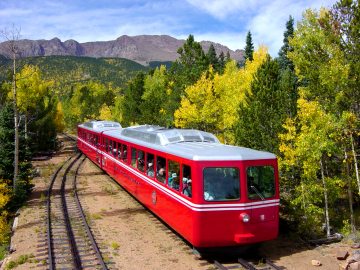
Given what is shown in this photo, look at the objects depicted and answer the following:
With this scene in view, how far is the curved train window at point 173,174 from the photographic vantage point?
27.6 feet

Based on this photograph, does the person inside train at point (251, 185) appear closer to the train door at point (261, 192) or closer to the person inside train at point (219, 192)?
the train door at point (261, 192)

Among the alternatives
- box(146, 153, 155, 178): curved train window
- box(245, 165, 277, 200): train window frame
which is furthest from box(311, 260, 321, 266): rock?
box(146, 153, 155, 178): curved train window

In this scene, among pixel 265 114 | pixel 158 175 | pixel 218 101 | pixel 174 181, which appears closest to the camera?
pixel 174 181

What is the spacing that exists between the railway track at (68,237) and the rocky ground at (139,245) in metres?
0.31

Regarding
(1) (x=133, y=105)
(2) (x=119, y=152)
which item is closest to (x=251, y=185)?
(2) (x=119, y=152)

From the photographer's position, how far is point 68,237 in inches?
395

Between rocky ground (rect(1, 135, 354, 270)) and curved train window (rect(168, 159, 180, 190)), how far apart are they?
1942 millimetres

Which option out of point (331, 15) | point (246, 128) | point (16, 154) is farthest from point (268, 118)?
point (16, 154)

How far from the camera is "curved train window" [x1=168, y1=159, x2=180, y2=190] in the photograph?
8.41 meters

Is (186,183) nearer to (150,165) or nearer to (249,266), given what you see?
(249,266)

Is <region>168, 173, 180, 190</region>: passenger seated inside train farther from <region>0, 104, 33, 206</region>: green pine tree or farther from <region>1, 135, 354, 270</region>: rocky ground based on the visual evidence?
<region>0, 104, 33, 206</region>: green pine tree

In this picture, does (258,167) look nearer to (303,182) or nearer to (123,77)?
(303,182)

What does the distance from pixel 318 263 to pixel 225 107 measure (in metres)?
15.0

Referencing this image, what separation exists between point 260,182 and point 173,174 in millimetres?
2484
